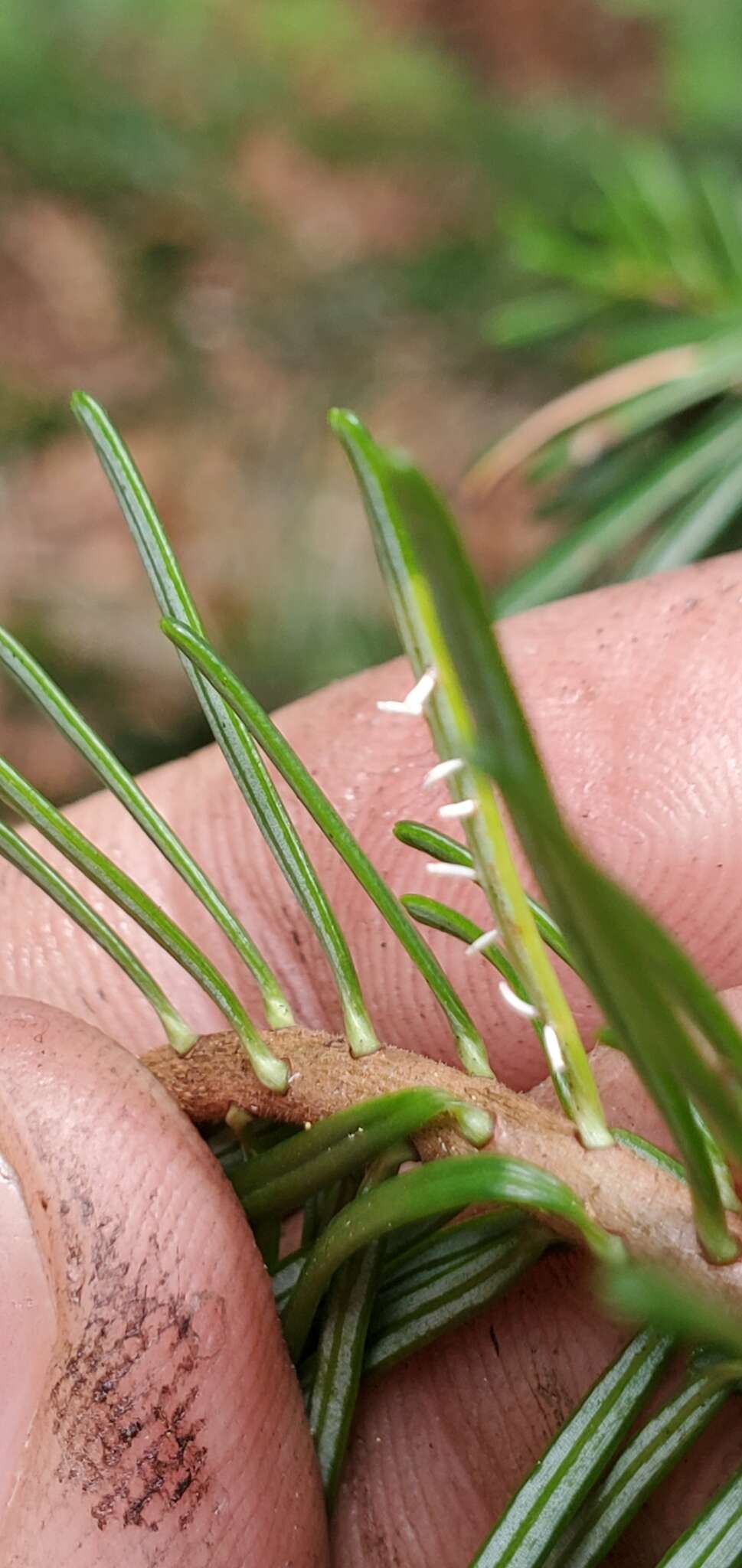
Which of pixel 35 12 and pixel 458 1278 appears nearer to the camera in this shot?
pixel 458 1278

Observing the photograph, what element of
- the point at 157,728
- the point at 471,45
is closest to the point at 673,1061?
the point at 157,728

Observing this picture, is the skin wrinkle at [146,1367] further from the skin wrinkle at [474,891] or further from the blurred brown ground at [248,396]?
the blurred brown ground at [248,396]

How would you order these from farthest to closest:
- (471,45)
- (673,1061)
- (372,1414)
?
(471,45) → (372,1414) → (673,1061)

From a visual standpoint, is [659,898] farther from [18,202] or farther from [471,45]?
[471,45]

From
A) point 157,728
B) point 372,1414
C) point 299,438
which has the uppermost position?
point 299,438

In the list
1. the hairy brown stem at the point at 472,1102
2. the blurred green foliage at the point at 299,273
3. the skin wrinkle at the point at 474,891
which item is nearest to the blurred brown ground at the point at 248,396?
the blurred green foliage at the point at 299,273

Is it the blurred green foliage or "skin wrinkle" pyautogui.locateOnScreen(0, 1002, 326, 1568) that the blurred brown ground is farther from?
"skin wrinkle" pyautogui.locateOnScreen(0, 1002, 326, 1568)
